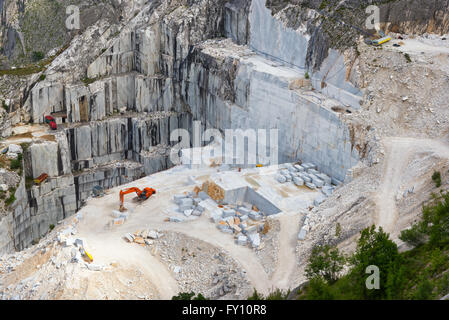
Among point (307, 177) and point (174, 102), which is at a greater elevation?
point (174, 102)

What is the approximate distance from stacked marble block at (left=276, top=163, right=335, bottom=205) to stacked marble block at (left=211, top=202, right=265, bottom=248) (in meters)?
3.79

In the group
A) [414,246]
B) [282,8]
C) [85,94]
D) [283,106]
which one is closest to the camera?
[414,246]

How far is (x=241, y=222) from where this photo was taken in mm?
34812

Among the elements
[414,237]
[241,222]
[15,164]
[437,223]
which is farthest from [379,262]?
[15,164]

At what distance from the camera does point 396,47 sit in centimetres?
4116

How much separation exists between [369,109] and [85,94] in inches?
1100

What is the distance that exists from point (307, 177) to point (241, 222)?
269 inches

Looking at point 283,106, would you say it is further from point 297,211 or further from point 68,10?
point 68,10

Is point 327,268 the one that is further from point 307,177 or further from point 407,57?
point 407,57

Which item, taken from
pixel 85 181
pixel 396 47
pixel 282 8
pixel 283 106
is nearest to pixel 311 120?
pixel 283 106

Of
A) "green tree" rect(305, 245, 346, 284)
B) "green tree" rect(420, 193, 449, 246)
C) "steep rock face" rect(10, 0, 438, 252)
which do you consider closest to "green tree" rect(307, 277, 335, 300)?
"green tree" rect(305, 245, 346, 284)

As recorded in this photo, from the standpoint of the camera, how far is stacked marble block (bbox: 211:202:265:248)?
32.7 metres

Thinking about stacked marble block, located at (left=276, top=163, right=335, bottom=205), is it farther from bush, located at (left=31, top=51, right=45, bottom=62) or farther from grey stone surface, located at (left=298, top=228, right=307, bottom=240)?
bush, located at (left=31, top=51, right=45, bottom=62)

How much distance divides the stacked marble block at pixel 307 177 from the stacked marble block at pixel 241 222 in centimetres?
379
